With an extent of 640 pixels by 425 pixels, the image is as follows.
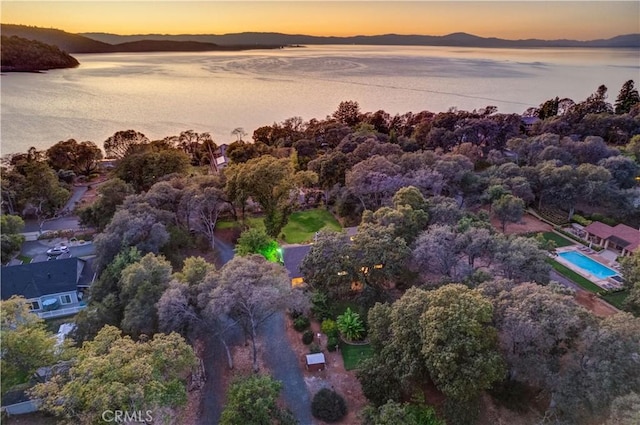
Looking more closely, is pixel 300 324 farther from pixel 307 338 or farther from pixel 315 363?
pixel 315 363

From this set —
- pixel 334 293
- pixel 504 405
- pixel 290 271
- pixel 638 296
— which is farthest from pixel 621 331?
pixel 290 271

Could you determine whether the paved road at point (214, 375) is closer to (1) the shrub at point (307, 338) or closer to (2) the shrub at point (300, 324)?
(2) the shrub at point (300, 324)

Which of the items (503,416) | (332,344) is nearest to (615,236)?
(503,416)

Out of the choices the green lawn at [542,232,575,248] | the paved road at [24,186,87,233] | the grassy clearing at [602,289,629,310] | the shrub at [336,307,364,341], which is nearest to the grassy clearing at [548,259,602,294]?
the grassy clearing at [602,289,629,310]

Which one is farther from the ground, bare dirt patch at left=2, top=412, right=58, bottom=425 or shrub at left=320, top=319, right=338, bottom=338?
shrub at left=320, top=319, right=338, bottom=338

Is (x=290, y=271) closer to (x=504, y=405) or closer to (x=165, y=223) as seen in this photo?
(x=165, y=223)

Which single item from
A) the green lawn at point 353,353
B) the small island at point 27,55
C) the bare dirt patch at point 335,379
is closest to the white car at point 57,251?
the small island at point 27,55

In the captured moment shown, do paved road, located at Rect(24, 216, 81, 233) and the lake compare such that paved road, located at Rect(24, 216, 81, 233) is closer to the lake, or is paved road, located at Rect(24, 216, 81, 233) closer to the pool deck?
the lake
